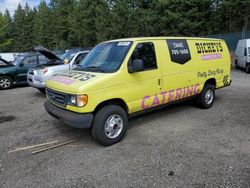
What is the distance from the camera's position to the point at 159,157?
408 centimetres

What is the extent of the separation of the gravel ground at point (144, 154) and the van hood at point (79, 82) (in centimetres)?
119

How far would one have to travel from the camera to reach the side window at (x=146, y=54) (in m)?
4.92

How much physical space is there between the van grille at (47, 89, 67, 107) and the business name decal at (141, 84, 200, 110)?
1.62m

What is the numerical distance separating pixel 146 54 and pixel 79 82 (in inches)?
65.1

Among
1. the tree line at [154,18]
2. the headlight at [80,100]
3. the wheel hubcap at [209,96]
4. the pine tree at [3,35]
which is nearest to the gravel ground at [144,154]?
the wheel hubcap at [209,96]

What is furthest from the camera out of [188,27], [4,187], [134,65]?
[188,27]

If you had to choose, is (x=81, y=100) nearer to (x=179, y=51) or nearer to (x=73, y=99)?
(x=73, y=99)

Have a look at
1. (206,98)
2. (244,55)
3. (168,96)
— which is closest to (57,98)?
(168,96)

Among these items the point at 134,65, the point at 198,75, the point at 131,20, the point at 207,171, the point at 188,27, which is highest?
the point at 131,20

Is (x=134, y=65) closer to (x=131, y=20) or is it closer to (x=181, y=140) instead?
(x=181, y=140)

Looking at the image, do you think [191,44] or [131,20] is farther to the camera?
[131,20]

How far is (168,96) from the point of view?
5535 mm

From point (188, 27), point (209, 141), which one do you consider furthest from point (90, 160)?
point (188, 27)

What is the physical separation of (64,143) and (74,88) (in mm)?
1338
